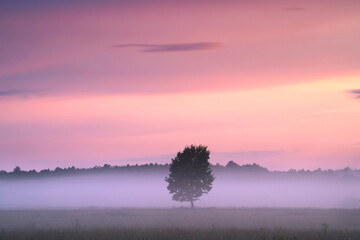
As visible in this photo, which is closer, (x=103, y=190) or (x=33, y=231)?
(x=33, y=231)

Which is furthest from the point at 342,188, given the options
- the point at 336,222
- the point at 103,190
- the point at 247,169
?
the point at 336,222

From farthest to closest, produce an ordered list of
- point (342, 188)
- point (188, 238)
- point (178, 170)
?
1. point (342, 188)
2. point (178, 170)
3. point (188, 238)

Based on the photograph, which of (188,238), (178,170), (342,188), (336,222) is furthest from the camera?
(342,188)

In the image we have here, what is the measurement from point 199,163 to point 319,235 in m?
49.6

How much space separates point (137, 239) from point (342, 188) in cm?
14336

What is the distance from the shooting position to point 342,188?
547 feet

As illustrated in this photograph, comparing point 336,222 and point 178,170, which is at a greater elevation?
point 178,170

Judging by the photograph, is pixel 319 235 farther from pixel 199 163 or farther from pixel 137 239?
pixel 199 163

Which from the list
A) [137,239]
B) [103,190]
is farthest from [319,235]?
[103,190]

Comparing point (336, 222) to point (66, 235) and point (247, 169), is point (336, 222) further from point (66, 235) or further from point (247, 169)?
point (247, 169)

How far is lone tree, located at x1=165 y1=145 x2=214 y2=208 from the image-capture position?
83500mm

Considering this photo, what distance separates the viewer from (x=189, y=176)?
83.5m

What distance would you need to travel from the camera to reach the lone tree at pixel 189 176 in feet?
274

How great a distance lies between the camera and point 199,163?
3322 inches
